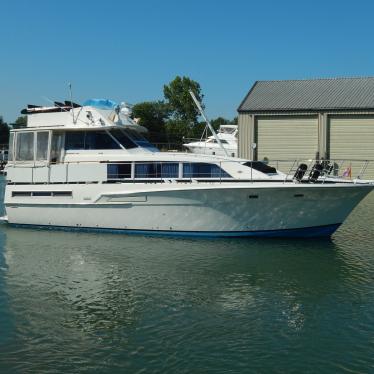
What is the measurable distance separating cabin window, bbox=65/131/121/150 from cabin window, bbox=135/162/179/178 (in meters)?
1.31

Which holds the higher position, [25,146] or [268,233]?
[25,146]

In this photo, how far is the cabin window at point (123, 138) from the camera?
57.1 ft

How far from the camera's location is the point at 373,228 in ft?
60.9

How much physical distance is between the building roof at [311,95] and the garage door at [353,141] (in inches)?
38.7

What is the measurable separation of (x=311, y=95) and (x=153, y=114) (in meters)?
41.7

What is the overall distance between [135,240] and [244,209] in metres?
3.29

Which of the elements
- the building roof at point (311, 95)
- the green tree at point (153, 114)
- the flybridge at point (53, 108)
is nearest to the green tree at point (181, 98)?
the green tree at point (153, 114)

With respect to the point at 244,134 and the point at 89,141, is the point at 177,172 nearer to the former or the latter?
the point at 89,141

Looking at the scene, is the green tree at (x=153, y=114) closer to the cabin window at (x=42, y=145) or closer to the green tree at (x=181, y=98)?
the green tree at (x=181, y=98)

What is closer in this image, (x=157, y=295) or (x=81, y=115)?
(x=157, y=295)

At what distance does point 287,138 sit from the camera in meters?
37.9

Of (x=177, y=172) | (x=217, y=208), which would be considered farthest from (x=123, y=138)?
(x=217, y=208)

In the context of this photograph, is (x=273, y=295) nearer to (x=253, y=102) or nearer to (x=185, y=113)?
(x=253, y=102)

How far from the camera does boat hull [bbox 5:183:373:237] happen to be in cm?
1509
